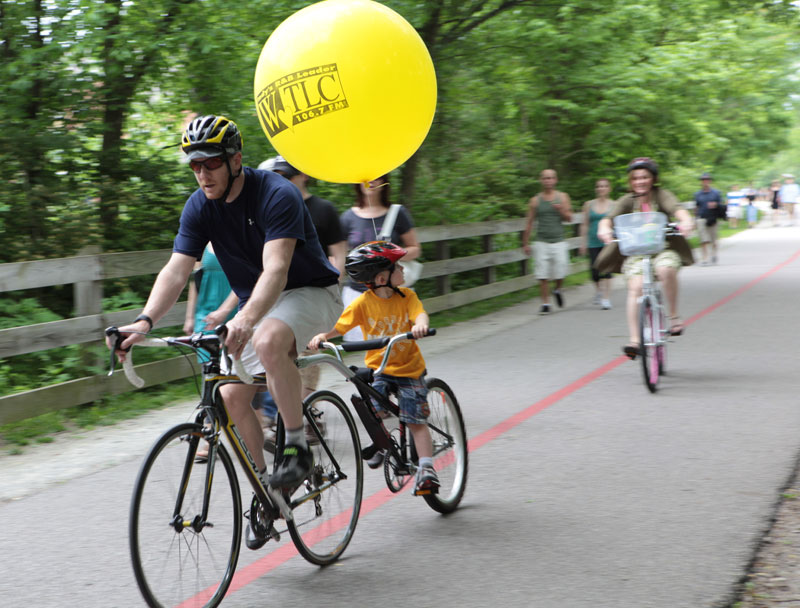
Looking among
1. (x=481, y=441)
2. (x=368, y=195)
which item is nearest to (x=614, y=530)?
(x=481, y=441)

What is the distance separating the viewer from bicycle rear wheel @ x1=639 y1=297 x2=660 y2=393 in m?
8.33

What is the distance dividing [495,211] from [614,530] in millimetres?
12917

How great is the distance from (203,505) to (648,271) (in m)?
5.80

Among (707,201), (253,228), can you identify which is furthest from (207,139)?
(707,201)

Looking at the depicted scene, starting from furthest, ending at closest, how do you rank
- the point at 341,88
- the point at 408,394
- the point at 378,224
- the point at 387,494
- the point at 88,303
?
1. the point at 88,303
2. the point at 378,224
3. the point at 387,494
4. the point at 341,88
5. the point at 408,394

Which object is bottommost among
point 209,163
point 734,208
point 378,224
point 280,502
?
point 734,208

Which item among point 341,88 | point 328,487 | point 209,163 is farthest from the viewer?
point 341,88

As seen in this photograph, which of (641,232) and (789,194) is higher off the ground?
(641,232)

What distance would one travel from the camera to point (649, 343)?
8492 mm

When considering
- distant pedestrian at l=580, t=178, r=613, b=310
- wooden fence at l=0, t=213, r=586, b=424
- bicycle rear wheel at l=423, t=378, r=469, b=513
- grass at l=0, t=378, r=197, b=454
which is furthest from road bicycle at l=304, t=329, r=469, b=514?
distant pedestrian at l=580, t=178, r=613, b=310

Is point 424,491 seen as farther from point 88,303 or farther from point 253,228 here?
point 88,303

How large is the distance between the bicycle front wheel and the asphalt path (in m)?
0.27

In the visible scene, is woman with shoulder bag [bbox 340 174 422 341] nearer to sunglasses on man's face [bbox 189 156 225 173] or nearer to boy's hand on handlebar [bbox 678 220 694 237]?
boy's hand on handlebar [bbox 678 220 694 237]

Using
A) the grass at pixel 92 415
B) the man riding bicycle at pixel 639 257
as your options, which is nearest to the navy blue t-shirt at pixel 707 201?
the man riding bicycle at pixel 639 257
